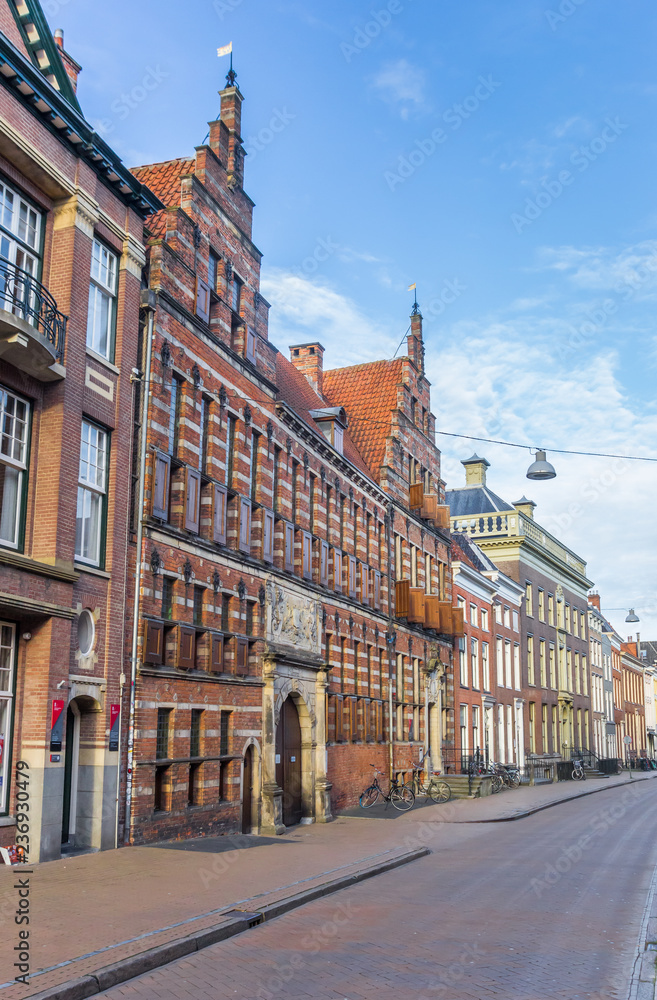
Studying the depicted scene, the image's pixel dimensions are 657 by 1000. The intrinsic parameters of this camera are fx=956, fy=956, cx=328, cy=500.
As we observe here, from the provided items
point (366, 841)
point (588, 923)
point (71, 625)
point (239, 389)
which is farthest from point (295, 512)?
point (588, 923)

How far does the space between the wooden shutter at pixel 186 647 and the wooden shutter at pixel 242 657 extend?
197 centimetres

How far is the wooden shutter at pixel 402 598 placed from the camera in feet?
105

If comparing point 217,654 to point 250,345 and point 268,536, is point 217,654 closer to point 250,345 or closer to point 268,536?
point 268,536

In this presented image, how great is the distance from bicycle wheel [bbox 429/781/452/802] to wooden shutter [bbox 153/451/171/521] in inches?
674

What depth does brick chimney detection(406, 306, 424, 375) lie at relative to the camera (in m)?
37.3

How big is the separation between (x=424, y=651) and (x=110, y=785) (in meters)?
20.9

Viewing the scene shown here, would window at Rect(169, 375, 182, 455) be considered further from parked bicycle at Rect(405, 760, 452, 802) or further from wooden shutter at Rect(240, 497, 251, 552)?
parked bicycle at Rect(405, 760, 452, 802)

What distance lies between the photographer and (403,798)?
27.3 metres

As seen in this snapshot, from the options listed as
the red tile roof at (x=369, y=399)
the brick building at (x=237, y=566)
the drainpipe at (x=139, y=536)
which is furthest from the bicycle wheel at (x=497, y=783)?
the drainpipe at (x=139, y=536)

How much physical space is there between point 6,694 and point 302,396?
696 inches

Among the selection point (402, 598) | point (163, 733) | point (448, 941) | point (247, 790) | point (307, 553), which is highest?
point (307, 553)

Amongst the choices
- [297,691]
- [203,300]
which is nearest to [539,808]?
[297,691]

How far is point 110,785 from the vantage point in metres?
15.2

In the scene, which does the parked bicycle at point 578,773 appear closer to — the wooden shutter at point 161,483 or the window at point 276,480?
the window at point 276,480
